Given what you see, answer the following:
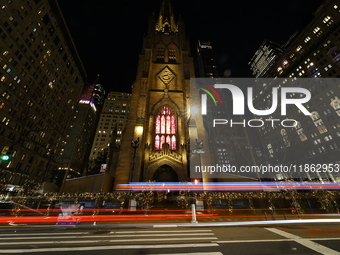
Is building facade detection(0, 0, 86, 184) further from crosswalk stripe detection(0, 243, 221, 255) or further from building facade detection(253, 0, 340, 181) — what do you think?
building facade detection(253, 0, 340, 181)

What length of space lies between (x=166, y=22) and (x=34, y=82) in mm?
45371

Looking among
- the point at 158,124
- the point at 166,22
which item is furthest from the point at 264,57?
the point at 158,124

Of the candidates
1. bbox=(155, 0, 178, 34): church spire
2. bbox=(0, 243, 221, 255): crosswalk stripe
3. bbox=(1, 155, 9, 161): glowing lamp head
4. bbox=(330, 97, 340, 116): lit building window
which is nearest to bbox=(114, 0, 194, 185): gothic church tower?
bbox=(155, 0, 178, 34): church spire

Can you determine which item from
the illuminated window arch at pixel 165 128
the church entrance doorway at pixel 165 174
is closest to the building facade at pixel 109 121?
the illuminated window arch at pixel 165 128

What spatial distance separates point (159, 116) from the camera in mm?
34156

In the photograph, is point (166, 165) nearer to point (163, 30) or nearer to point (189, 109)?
point (189, 109)

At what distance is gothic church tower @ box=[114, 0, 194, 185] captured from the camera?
27641 mm

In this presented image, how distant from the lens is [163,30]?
174 feet

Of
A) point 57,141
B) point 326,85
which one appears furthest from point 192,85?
point 57,141

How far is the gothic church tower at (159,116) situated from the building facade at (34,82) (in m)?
15.1

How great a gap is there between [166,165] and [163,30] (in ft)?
153

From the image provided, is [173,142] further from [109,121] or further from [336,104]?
[109,121]

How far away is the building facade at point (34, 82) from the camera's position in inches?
1409

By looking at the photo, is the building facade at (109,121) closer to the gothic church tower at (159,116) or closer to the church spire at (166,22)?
the church spire at (166,22)
